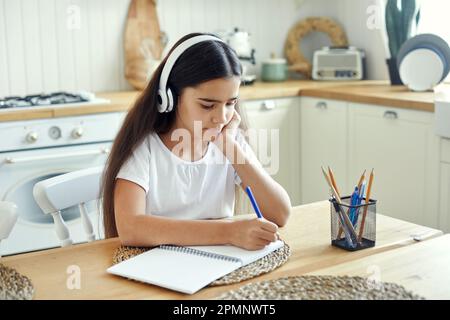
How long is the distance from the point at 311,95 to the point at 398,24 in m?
0.55

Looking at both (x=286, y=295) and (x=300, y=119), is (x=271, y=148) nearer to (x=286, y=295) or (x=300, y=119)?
(x=300, y=119)

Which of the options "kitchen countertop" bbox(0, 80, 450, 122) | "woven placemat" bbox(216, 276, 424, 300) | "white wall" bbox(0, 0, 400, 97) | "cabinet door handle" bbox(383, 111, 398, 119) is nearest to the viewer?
"woven placemat" bbox(216, 276, 424, 300)

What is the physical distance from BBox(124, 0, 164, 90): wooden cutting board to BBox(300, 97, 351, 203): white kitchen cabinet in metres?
0.81

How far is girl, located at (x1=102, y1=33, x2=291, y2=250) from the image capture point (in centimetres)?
144

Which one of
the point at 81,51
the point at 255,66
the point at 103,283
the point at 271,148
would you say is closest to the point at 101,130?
the point at 81,51

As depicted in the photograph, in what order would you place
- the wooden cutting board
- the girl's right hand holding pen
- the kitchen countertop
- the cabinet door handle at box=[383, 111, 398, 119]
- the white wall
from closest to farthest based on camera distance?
the girl's right hand holding pen
the kitchen countertop
the cabinet door handle at box=[383, 111, 398, 119]
the white wall
the wooden cutting board

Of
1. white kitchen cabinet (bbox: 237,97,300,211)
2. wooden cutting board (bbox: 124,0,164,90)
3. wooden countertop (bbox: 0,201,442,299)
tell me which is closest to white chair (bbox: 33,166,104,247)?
wooden countertop (bbox: 0,201,442,299)

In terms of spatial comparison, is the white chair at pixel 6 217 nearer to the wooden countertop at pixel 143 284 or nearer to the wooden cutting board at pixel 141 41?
the wooden countertop at pixel 143 284

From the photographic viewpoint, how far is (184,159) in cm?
171

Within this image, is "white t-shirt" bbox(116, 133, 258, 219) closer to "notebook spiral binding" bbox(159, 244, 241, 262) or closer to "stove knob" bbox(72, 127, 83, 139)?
"notebook spiral binding" bbox(159, 244, 241, 262)

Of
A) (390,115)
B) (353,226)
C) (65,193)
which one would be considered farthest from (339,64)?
(353,226)
